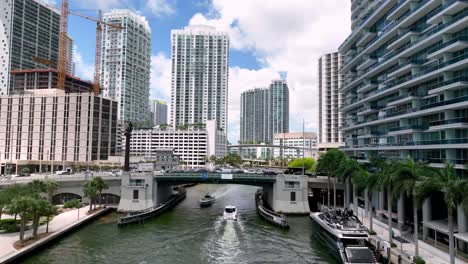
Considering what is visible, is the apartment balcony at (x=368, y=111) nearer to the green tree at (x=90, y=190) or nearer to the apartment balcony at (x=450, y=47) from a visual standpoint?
the apartment balcony at (x=450, y=47)

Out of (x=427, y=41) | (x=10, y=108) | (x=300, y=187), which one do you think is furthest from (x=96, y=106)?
(x=427, y=41)

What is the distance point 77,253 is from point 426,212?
55.0 m

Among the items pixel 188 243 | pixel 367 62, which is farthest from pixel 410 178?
pixel 367 62

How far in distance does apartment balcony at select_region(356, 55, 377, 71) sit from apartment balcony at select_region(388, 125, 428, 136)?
793 inches

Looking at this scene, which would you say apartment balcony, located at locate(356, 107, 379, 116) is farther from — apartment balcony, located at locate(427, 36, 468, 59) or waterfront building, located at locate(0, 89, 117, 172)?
waterfront building, located at locate(0, 89, 117, 172)

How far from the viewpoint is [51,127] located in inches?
6777

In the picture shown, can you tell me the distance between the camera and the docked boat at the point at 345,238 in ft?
140

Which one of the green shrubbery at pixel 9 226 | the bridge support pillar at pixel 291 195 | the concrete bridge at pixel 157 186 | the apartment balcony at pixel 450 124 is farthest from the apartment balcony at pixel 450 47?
the green shrubbery at pixel 9 226

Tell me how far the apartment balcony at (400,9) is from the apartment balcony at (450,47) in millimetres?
13437

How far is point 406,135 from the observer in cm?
6606

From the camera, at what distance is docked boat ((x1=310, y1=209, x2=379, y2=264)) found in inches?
1681

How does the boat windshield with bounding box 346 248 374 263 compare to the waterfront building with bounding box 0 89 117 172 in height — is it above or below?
below

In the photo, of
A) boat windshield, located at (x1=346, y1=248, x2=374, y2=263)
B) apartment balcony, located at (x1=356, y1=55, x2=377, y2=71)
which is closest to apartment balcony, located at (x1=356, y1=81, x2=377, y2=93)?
apartment balcony, located at (x1=356, y1=55, x2=377, y2=71)

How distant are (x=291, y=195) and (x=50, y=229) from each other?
53555mm
